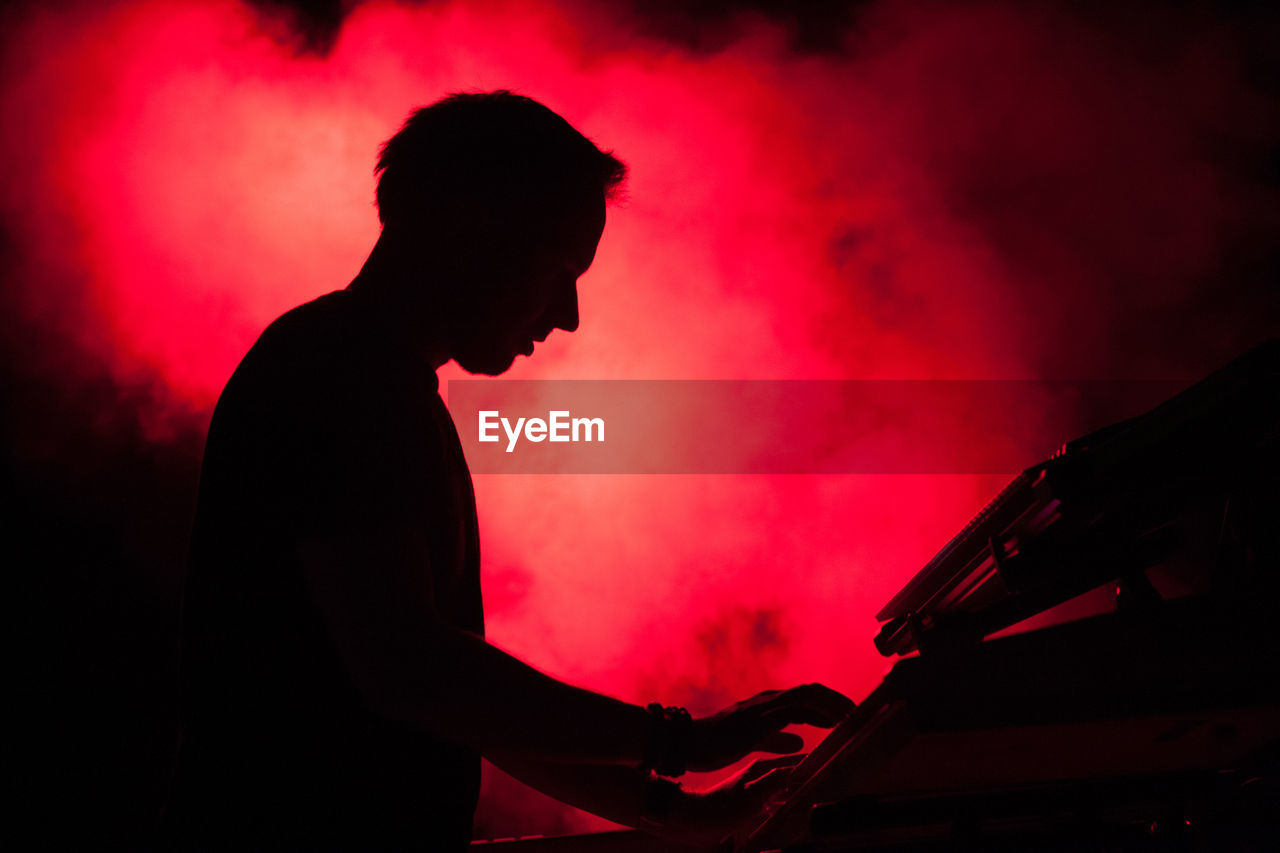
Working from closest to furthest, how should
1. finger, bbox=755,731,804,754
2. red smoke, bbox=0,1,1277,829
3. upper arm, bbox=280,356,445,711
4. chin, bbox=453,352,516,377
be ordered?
upper arm, bbox=280,356,445,711 < finger, bbox=755,731,804,754 < chin, bbox=453,352,516,377 < red smoke, bbox=0,1,1277,829

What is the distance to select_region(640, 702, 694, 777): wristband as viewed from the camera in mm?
828

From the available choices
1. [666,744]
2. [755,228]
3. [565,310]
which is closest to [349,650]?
[666,744]

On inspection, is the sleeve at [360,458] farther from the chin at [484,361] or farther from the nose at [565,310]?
the nose at [565,310]

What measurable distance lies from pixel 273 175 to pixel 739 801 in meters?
2.37

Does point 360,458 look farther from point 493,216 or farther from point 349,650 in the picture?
point 493,216

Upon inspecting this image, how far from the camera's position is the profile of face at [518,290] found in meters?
1.05

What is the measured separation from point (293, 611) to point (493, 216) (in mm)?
551

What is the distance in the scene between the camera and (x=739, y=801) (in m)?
1.07

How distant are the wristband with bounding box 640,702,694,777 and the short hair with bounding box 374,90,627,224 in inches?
26.6

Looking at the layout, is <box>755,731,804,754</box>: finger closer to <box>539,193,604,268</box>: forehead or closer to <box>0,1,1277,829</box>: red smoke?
<box>539,193,604,268</box>: forehead

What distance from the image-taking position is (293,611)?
80 centimetres

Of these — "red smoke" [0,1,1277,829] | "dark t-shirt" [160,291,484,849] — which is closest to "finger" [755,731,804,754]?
"dark t-shirt" [160,291,484,849]

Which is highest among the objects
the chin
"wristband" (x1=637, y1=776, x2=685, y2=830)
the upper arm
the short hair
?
the short hair

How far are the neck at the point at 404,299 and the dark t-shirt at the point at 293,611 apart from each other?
0.54 feet
